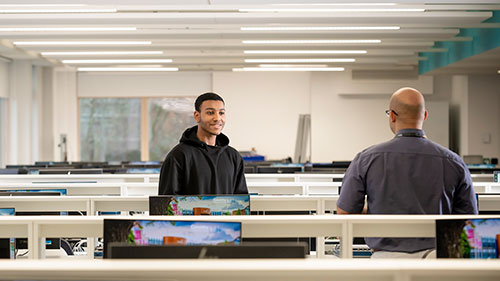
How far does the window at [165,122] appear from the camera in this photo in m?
19.2

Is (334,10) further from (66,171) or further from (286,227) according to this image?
(286,227)

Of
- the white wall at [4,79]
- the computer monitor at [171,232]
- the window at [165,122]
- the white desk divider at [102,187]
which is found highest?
the white wall at [4,79]

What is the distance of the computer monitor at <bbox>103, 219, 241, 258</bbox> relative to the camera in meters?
2.13

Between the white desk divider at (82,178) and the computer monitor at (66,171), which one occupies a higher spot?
the computer monitor at (66,171)

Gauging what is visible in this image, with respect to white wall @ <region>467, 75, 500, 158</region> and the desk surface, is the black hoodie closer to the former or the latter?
the desk surface

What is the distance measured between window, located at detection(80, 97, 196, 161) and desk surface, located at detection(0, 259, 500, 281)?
58.3 feet

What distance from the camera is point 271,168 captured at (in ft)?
26.5

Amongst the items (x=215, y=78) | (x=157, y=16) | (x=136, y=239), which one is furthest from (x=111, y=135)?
(x=136, y=239)

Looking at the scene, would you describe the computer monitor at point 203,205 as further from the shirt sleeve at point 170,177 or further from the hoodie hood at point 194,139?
the hoodie hood at point 194,139

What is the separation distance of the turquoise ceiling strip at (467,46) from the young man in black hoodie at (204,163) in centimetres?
667

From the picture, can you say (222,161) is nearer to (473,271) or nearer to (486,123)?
(473,271)

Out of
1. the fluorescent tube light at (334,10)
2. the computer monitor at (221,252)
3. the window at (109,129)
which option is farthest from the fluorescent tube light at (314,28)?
the window at (109,129)

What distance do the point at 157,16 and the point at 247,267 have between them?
7.63m

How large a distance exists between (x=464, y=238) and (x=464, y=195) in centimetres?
61
